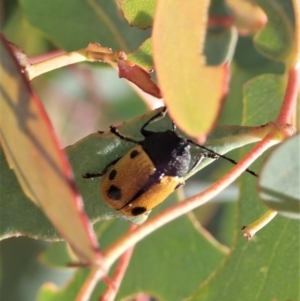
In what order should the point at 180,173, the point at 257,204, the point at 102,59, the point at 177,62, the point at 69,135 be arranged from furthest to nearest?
the point at 69,135
the point at 257,204
the point at 180,173
the point at 102,59
the point at 177,62

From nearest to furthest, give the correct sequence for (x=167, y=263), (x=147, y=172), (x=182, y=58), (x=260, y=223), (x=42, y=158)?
(x=42, y=158)
(x=182, y=58)
(x=260, y=223)
(x=147, y=172)
(x=167, y=263)

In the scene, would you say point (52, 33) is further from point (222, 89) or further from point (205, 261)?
point (222, 89)

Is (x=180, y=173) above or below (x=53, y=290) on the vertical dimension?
above

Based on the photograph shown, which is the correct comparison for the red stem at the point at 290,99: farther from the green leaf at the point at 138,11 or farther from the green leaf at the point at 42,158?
the green leaf at the point at 42,158

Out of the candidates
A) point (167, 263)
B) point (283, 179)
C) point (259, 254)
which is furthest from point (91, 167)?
point (167, 263)

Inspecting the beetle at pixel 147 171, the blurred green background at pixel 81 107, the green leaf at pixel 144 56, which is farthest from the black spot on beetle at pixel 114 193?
the blurred green background at pixel 81 107

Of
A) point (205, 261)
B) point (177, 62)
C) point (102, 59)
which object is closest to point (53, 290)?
point (205, 261)

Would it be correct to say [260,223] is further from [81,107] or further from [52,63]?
[81,107]

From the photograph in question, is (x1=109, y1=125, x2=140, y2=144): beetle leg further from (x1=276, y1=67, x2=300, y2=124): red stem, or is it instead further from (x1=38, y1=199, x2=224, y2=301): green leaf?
(x1=38, y1=199, x2=224, y2=301): green leaf
